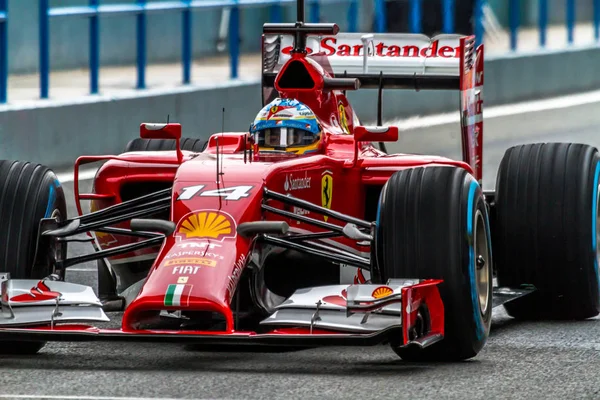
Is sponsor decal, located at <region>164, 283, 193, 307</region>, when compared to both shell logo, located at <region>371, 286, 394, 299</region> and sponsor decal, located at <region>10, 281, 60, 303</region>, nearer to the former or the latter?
sponsor decal, located at <region>10, 281, 60, 303</region>

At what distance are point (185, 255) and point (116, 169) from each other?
160cm

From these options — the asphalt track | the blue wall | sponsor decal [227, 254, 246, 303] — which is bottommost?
the asphalt track

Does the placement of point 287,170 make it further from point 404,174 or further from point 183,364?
point 183,364

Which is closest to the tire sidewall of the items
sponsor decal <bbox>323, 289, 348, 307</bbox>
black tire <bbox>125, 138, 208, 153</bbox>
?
sponsor decal <bbox>323, 289, 348, 307</bbox>

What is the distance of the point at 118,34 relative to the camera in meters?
20.6

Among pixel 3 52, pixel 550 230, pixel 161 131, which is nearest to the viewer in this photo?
pixel 161 131

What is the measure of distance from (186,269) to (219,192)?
626 mm

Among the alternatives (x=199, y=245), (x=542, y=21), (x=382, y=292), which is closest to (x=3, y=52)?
(x=199, y=245)

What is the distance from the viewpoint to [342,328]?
23.9 feet

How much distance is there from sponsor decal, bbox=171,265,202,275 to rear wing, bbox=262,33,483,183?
322cm

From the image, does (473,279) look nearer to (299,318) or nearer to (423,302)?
(423,302)

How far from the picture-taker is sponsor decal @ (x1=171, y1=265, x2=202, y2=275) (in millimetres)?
7496

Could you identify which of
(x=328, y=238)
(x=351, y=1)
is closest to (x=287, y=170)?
(x=328, y=238)

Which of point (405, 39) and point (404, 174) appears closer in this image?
point (404, 174)
